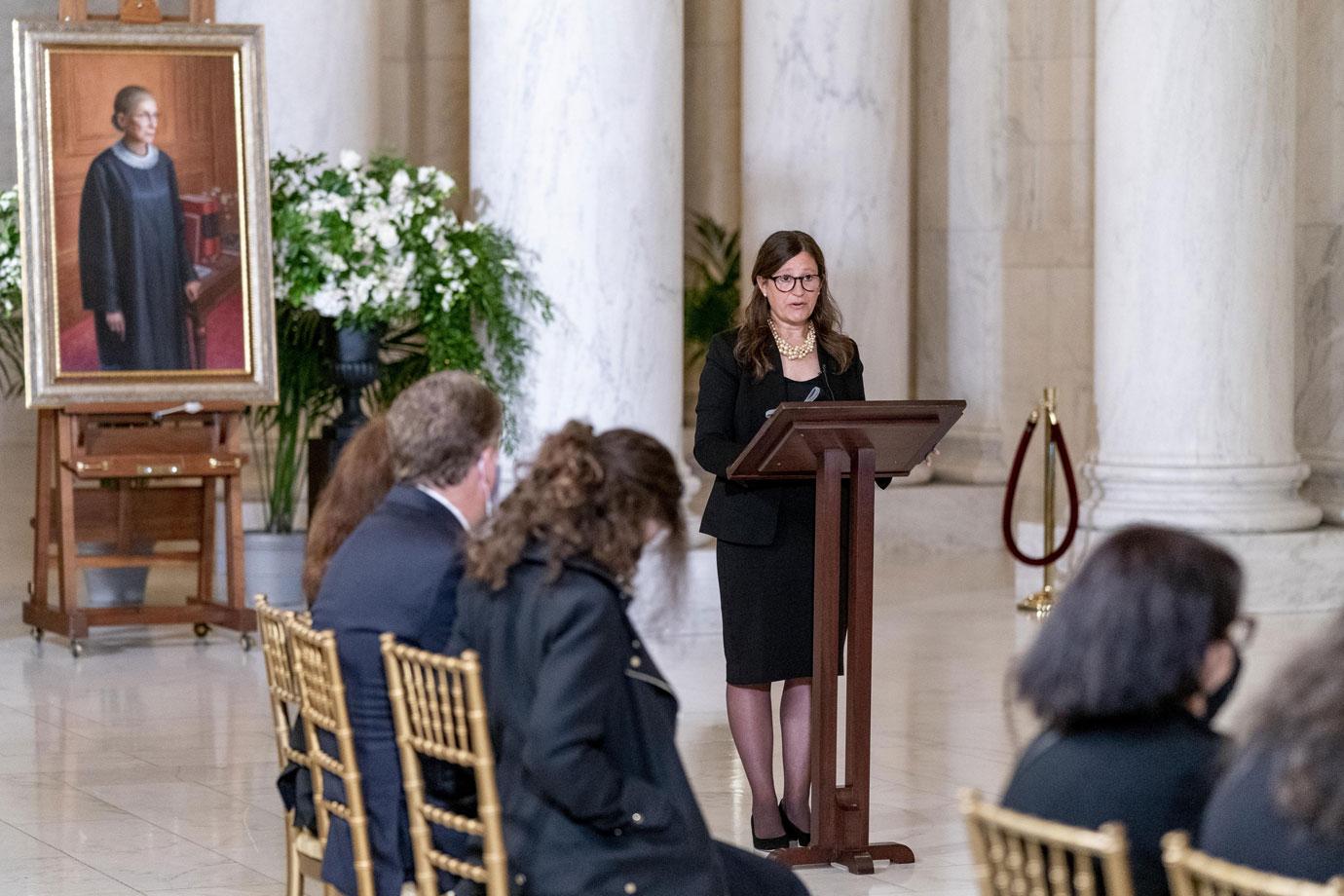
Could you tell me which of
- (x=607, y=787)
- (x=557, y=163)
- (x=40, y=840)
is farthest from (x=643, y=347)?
(x=607, y=787)

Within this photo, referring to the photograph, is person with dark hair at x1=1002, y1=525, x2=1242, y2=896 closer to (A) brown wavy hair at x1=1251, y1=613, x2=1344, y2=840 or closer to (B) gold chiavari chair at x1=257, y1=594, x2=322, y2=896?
(A) brown wavy hair at x1=1251, y1=613, x2=1344, y2=840

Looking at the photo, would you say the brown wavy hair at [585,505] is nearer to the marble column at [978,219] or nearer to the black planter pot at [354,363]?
the black planter pot at [354,363]

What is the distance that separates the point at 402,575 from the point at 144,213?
17.0 ft

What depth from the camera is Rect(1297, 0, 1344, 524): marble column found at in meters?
10.3

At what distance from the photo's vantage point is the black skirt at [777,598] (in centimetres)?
546

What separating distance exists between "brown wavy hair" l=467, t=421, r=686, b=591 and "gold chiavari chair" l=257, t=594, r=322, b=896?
0.61 m

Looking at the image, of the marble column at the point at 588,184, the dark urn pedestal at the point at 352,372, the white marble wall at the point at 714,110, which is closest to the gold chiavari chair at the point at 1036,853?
the marble column at the point at 588,184

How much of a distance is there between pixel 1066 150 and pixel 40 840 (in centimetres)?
875

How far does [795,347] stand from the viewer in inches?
220

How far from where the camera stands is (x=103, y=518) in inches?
366

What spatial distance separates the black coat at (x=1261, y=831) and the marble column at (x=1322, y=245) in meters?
8.22

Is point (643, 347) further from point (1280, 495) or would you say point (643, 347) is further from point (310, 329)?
point (1280, 495)

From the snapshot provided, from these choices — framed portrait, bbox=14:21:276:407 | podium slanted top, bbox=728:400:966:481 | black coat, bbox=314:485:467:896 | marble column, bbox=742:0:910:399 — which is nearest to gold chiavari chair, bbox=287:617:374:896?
black coat, bbox=314:485:467:896

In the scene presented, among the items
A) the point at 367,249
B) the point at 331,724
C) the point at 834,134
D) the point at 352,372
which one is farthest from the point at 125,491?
the point at 331,724
